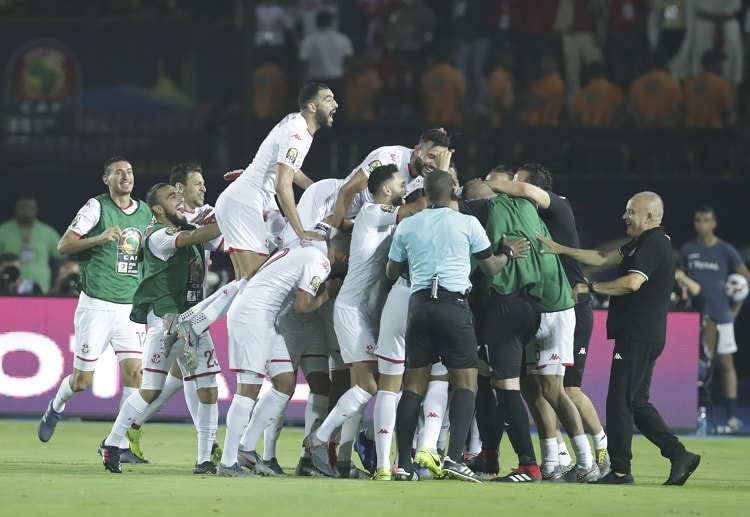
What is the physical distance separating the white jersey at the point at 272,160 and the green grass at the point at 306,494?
2.10 metres

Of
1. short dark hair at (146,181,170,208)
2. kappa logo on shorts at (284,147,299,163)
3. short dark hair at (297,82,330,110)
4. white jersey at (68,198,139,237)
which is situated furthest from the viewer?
white jersey at (68,198,139,237)

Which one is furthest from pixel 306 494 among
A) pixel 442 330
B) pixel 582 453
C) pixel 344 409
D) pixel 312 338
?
pixel 582 453

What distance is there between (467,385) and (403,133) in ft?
29.5

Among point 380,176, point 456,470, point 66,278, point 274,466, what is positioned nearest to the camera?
point 456,470

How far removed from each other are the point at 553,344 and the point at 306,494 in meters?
2.41

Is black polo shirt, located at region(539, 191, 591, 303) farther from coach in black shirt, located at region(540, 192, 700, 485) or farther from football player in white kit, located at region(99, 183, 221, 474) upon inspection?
football player in white kit, located at region(99, 183, 221, 474)

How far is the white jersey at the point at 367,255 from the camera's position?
10531 mm

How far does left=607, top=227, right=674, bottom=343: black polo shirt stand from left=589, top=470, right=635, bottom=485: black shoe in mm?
975

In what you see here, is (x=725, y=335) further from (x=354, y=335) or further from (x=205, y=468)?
(x=205, y=468)

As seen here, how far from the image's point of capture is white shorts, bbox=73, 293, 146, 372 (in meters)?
12.2

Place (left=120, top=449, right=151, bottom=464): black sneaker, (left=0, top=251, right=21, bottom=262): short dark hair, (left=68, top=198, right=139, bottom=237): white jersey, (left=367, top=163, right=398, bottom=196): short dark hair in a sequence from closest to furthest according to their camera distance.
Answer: (left=367, top=163, right=398, bottom=196): short dark hair
(left=120, top=449, right=151, bottom=464): black sneaker
(left=68, top=198, right=139, bottom=237): white jersey
(left=0, top=251, right=21, bottom=262): short dark hair

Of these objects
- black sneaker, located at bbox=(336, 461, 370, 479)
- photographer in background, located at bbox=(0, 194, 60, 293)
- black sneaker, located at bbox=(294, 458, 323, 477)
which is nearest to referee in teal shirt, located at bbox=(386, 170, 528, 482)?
black sneaker, located at bbox=(336, 461, 370, 479)

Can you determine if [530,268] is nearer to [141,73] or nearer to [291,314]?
[291,314]

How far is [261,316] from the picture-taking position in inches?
411
